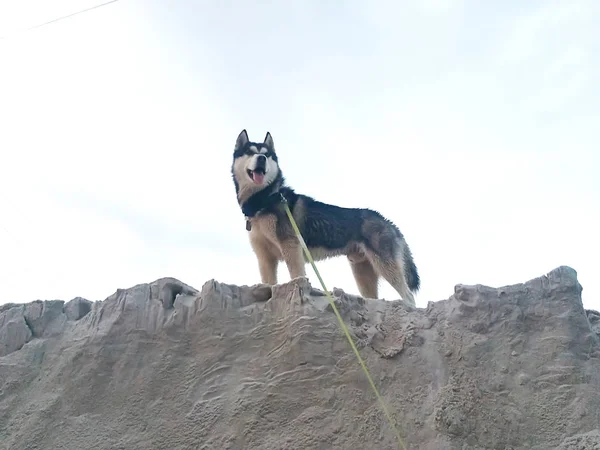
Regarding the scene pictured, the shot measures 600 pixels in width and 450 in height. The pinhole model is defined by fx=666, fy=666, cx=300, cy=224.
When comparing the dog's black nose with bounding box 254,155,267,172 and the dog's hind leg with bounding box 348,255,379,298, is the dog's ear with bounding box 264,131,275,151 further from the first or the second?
the dog's hind leg with bounding box 348,255,379,298

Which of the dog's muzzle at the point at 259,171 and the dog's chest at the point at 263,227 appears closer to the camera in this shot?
the dog's chest at the point at 263,227

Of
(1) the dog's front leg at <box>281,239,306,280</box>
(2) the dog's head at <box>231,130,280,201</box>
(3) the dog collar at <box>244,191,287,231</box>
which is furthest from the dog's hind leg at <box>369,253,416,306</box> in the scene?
(2) the dog's head at <box>231,130,280,201</box>

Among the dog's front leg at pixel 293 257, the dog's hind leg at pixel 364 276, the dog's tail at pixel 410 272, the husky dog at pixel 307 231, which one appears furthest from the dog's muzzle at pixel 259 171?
the dog's tail at pixel 410 272

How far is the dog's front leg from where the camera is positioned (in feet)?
26.0

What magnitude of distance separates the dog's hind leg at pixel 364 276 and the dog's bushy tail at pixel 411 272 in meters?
0.42

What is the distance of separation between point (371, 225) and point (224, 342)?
3.60m

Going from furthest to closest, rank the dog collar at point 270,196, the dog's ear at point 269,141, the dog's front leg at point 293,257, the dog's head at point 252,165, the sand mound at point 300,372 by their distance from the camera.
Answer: the dog's ear at point 269,141 < the dog's head at point 252,165 < the dog collar at point 270,196 < the dog's front leg at point 293,257 < the sand mound at point 300,372

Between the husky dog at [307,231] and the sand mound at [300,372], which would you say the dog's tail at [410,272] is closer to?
the husky dog at [307,231]

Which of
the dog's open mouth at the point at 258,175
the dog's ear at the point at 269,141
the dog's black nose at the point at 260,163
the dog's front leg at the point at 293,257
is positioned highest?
the dog's ear at the point at 269,141

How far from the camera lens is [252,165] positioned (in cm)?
849

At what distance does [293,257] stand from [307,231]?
0.66 metres

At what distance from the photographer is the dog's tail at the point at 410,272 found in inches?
346

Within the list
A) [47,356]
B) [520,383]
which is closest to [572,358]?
[520,383]

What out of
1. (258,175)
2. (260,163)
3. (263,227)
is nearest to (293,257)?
(263,227)
